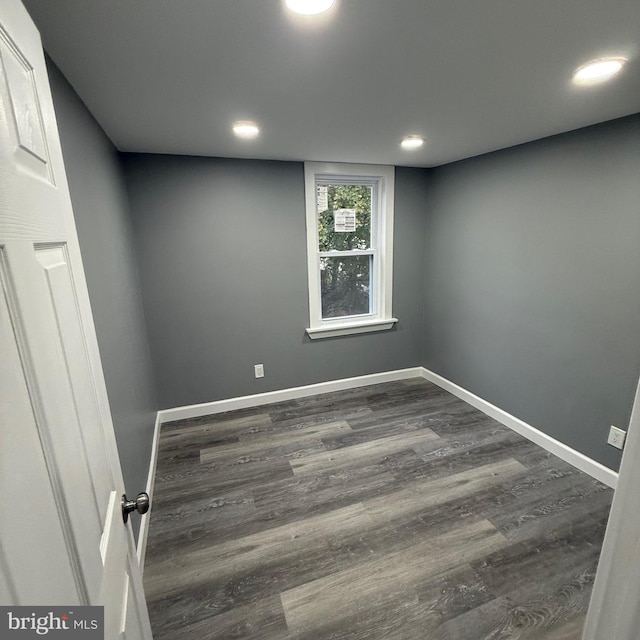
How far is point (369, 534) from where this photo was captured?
1.77 metres

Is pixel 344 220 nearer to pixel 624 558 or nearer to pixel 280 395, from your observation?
pixel 280 395

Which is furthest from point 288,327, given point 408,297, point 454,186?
point 454,186

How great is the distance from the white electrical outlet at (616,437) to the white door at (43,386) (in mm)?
2554

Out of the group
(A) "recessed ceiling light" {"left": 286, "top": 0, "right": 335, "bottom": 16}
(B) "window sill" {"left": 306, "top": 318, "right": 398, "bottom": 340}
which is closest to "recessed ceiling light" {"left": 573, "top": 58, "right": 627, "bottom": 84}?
(A) "recessed ceiling light" {"left": 286, "top": 0, "right": 335, "bottom": 16}

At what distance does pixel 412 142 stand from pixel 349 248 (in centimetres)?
119

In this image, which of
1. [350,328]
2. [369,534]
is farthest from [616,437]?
[350,328]

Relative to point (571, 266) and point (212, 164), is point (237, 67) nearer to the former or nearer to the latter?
point (212, 164)

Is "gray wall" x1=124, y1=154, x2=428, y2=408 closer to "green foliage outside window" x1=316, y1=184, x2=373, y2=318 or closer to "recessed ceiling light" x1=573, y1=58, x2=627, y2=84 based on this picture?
"green foliage outside window" x1=316, y1=184, x2=373, y2=318

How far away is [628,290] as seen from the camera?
188 centimetres

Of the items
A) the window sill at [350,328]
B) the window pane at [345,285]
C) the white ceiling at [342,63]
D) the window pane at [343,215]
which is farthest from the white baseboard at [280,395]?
the white ceiling at [342,63]

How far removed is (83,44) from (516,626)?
2.67 meters

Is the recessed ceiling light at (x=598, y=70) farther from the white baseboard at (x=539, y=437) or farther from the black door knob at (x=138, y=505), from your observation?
the black door knob at (x=138, y=505)

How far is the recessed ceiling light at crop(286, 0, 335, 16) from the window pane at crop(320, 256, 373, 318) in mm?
2302

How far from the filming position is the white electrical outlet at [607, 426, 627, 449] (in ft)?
6.45
